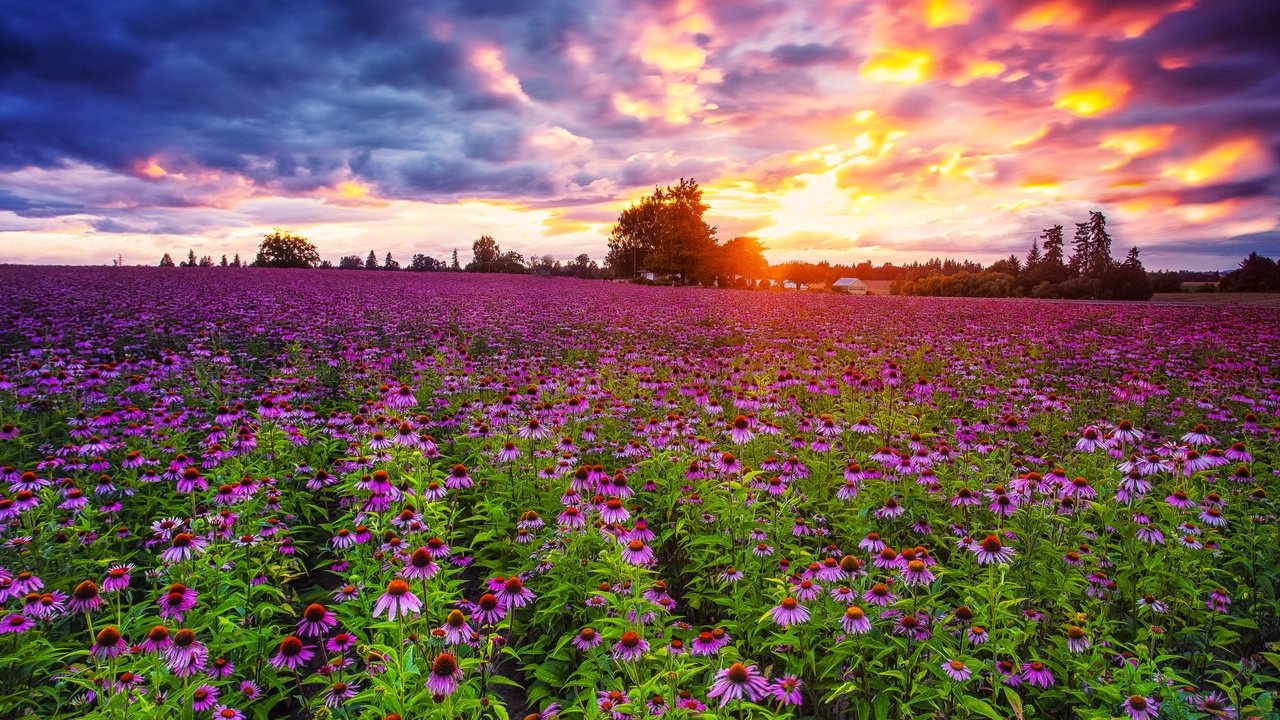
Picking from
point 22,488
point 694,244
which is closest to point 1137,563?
point 22,488

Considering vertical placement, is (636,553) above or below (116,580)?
above

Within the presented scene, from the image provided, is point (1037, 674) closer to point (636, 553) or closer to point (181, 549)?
point (636, 553)

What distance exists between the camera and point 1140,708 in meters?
2.75

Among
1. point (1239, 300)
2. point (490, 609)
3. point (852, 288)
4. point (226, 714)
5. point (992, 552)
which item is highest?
point (852, 288)

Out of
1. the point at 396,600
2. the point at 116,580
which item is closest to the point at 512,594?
the point at 396,600

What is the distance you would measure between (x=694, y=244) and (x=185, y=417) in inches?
2599

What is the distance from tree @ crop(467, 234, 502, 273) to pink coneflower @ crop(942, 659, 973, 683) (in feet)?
248

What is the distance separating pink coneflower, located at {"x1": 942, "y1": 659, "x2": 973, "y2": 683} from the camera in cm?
271

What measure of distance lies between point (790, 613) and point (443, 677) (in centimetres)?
179

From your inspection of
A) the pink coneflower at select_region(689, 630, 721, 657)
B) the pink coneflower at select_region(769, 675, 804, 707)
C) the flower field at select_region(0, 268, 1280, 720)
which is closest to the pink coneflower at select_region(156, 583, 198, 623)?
the flower field at select_region(0, 268, 1280, 720)

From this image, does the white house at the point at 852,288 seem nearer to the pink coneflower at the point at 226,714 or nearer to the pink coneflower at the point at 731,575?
the pink coneflower at the point at 731,575

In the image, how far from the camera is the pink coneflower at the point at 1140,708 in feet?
8.98

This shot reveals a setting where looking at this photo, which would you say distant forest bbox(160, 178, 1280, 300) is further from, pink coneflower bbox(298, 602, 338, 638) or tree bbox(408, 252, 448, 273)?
pink coneflower bbox(298, 602, 338, 638)

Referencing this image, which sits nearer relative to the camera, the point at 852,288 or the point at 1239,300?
the point at 1239,300
